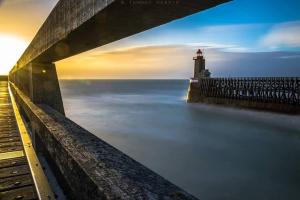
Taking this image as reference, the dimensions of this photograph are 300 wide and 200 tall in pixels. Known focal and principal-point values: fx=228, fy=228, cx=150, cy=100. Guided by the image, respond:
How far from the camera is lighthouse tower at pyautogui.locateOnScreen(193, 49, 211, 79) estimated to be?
93.3 ft

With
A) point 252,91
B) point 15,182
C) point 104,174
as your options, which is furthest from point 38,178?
point 252,91

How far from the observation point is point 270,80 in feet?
68.8

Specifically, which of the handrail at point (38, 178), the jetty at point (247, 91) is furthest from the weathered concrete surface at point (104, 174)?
the jetty at point (247, 91)

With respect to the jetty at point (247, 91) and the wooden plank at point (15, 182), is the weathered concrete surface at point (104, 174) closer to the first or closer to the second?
the wooden plank at point (15, 182)

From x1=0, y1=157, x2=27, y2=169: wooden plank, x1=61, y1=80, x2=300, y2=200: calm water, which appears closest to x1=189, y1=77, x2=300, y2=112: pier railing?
x1=61, y1=80, x2=300, y2=200: calm water

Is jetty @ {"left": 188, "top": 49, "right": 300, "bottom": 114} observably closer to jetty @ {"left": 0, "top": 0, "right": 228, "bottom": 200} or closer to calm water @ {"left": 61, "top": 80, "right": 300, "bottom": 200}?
calm water @ {"left": 61, "top": 80, "right": 300, "bottom": 200}

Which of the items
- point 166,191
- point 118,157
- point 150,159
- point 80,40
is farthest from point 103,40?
point 150,159

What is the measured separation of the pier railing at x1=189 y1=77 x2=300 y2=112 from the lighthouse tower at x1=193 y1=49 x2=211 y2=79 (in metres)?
1.26

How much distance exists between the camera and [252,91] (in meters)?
22.2

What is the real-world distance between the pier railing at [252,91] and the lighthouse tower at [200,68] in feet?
4.15

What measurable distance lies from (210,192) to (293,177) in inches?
92.3

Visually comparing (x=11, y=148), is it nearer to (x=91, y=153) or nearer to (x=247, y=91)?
(x=91, y=153)

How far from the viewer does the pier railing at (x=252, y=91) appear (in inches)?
724

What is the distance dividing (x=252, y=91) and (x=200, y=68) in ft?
29.2
